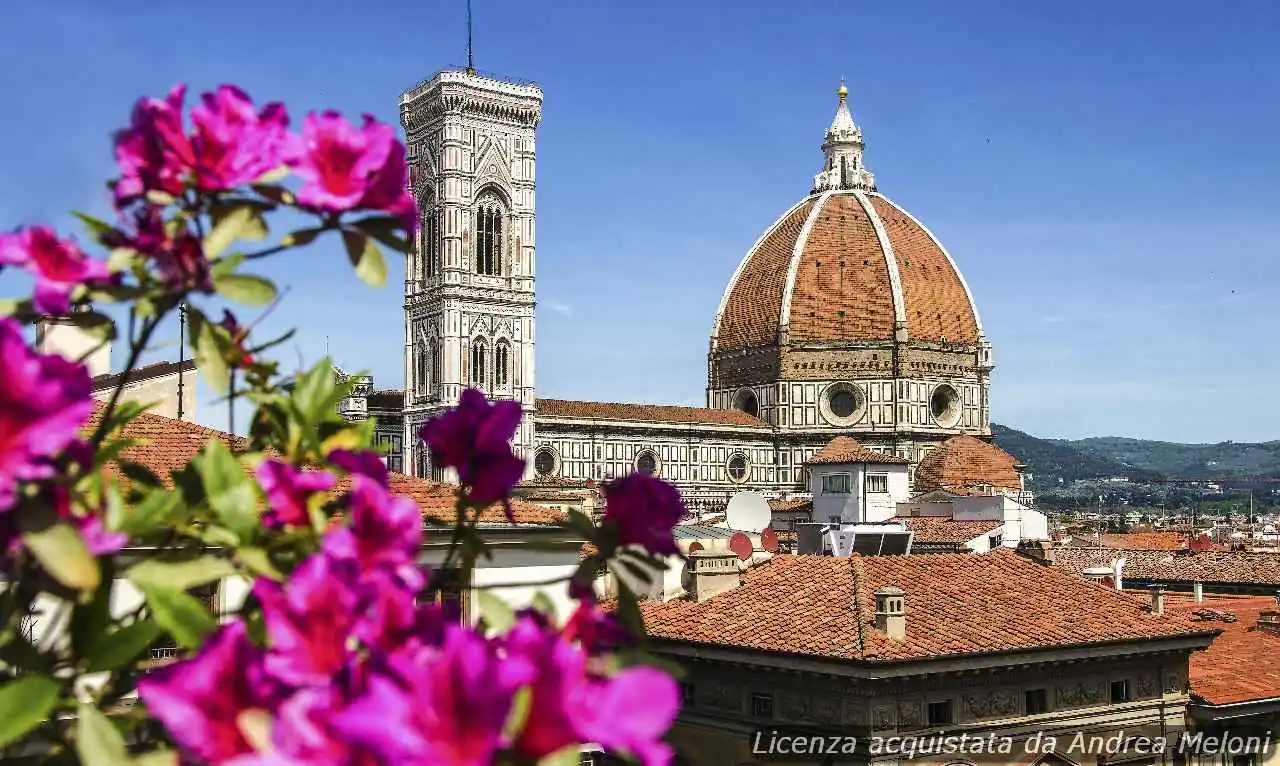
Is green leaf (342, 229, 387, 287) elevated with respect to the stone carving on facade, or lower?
elevated

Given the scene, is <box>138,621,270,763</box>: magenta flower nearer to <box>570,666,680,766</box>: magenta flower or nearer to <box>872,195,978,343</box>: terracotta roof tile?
<box>570,666,680,766</box>: magenta flower

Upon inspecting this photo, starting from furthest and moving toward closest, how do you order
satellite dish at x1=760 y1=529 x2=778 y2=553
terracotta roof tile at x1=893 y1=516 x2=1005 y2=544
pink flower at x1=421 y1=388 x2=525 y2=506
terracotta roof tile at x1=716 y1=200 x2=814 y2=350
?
terracotta roof tile at x1=716 y1=200 x2=814 y2=350 < terracotta roof tile at x1=893 y1=516 x2=1005 y2=544 < satellite dish at x1=760 y1=529 x2=778 y2=553 < pink flower at x1=421 y1=388 x2=525 y2=506

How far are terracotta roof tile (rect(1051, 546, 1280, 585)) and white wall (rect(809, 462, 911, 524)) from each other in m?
16.7

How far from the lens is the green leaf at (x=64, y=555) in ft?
6.44

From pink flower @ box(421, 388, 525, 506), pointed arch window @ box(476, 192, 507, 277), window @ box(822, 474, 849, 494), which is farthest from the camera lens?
pointed arch window @ box(476, 192, 507, 277)

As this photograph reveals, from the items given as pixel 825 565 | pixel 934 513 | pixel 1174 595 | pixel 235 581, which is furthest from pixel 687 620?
pixel 934 513

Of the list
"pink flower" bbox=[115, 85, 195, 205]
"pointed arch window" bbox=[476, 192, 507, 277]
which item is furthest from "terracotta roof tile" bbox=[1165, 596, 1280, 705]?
"pointed arch window" bbox=[476, 192, 507, 277]

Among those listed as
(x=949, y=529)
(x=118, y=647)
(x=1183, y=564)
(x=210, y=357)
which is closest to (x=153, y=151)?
(x=210, y=357)

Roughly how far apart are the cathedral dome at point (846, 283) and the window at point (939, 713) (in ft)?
239

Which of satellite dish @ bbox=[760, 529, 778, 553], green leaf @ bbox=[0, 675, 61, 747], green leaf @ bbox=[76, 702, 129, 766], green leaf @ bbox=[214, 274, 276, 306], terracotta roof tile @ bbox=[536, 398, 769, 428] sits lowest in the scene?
satellite dish @ bbox=[760, 529, 778, 553]

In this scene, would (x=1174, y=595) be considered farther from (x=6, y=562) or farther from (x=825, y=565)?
(x=6, y=562)

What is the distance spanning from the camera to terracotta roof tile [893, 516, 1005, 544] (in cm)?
4428

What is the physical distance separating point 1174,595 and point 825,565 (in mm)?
15333

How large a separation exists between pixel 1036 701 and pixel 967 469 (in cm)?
5538
